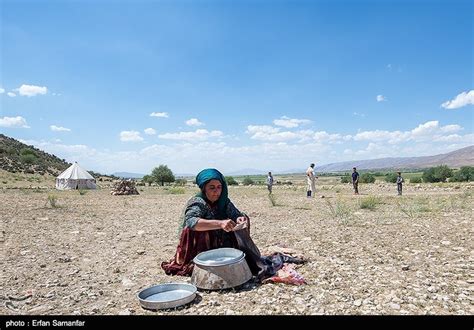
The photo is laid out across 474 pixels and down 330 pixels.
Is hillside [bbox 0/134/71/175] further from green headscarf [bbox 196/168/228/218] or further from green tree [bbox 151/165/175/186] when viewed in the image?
green headscarf [bbox 196/168/228/218]

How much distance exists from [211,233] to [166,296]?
1.20 metres

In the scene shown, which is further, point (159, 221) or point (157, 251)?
point (159, 221)

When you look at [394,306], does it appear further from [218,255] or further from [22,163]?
[22,163]

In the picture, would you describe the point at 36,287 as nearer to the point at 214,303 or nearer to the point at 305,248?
the point at 214,303

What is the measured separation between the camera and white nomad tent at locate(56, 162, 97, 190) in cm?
3791

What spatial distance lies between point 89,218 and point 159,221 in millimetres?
2657

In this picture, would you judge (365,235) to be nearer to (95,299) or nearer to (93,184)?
(95,299)

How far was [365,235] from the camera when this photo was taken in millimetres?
7691

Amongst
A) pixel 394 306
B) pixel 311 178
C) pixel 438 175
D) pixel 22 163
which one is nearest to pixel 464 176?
pixel 438 175

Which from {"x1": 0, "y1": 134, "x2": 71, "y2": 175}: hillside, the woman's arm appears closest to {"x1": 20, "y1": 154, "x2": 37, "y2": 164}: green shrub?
{"x1": 0, "y1": 134, "x2": 71, "y2": 175}: hillside

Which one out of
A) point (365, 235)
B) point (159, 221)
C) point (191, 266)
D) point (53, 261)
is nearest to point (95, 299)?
point (191, 266)

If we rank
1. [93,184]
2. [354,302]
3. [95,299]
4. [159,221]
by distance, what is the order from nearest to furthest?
[354,302], [95,299], [159,221], [93,184]

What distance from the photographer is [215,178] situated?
A: 5.00m

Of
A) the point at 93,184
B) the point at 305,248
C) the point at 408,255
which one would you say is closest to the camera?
the point at 408,255
